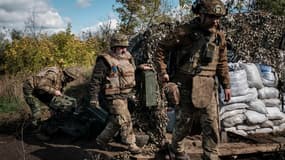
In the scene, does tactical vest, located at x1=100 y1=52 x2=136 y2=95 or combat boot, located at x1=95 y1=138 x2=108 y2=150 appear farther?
combat boot, located at x1=95 y1=138 x2=108 y2=150

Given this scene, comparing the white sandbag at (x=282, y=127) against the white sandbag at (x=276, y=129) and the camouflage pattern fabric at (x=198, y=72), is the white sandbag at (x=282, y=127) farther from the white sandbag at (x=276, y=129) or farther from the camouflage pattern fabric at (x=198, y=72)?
the camouflage pattern fabric at (x=198, y=72)

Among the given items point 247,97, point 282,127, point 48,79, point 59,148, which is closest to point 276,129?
point 282,127

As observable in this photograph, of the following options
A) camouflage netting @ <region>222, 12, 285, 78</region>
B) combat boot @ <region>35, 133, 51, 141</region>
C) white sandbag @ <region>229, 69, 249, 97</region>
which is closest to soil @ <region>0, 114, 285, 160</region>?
combat boot @ <region>35, 133, 51, 141</region>

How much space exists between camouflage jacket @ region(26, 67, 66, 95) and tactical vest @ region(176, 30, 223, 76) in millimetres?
2985

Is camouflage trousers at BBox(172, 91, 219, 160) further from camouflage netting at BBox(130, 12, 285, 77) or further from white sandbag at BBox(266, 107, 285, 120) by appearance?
camouflage netting at BBox(130, 12, 285, 77)

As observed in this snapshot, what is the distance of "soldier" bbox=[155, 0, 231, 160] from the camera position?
156 inches

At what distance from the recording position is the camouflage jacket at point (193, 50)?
397 cm

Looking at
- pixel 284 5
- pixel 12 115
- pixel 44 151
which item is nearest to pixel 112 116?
Result: pixel 44 151

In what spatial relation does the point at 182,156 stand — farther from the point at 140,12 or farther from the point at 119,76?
the point at 140,12

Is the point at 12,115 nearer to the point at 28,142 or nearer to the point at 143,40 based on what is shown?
the point at 28,142

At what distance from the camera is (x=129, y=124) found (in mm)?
4965

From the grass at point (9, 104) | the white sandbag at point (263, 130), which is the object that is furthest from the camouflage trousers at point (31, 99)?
the white sandbag at point (263, 130)

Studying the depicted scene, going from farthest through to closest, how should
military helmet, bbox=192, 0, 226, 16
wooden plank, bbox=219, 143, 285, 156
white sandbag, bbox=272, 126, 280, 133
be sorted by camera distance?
white sandbag, bbox=272, 126, 280, 133 → wooden plank, bbox=219, 143, 285, 156 → military helmet, bbox=192, 0, 226, 16

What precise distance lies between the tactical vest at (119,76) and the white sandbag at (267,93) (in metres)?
2.12
